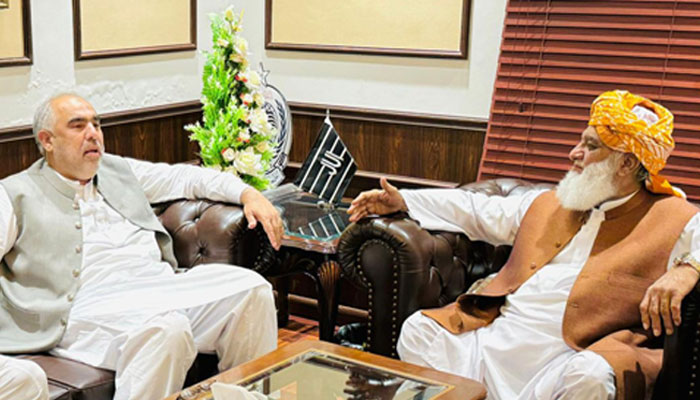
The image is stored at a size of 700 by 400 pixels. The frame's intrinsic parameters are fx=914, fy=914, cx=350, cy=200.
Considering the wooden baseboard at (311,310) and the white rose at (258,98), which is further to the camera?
the wooden baseboard at (311,310)

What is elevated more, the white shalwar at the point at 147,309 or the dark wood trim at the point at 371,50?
the dark wood trim at the point at 371,50

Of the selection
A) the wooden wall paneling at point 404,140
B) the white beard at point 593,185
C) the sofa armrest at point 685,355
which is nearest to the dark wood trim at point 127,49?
the wooden wall paneling at point 404,140

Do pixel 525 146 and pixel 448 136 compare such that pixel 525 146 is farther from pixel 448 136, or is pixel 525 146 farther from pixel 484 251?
pixel 484 251

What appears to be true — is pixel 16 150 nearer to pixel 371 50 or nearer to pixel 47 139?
pixel 47 139

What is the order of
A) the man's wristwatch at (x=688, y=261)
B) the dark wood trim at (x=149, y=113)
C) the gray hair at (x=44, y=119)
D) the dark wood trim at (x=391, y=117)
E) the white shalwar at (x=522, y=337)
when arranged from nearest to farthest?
the man's wristwatch at (x=688, y=261), the white shalwar at (x=522, y=337), the gray hair at (x=44, y=119), the dark wood trim at (x=149, y=113), the dark wood trim at (x=391, y=117)

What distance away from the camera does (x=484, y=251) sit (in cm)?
344

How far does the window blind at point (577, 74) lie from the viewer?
12.8ft

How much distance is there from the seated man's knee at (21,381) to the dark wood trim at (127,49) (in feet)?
6.74

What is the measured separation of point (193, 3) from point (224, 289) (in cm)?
229

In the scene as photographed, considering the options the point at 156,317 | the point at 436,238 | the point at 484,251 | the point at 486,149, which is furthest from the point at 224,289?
the point at 486,149

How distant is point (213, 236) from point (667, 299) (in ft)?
5.16

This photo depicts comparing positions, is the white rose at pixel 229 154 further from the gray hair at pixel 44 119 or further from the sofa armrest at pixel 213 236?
the gray hair at pixel 44 119

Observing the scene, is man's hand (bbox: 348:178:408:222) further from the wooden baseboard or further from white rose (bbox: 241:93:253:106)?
the wooden baseboard

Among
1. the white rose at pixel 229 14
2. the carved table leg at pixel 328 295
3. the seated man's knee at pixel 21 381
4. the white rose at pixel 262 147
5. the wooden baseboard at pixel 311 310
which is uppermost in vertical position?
the white rose at pixel 229 14
